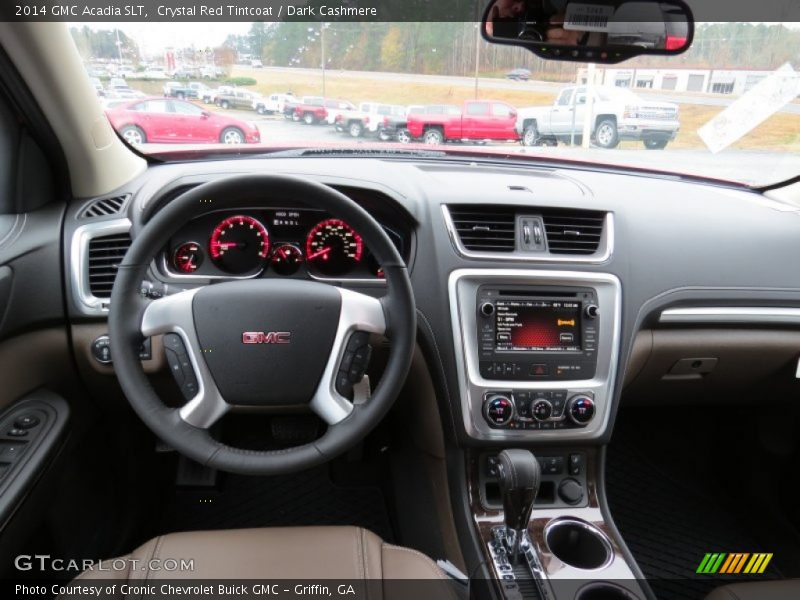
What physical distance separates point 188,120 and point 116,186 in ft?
1.10

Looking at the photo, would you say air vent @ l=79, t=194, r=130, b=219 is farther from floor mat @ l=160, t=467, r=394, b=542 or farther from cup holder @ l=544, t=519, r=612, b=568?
cup holder @ l=544, t=519, r=612, b=568

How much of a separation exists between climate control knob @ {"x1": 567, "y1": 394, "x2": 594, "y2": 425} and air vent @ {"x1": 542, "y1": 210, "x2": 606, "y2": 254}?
19.3 inches

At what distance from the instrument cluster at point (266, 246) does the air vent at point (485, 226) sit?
1.02 feet

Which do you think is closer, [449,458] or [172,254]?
[172,254]

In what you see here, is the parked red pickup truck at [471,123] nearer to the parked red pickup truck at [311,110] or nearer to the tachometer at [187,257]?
the parked red pickup truck at [311,110]

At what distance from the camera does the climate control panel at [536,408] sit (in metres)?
1.99

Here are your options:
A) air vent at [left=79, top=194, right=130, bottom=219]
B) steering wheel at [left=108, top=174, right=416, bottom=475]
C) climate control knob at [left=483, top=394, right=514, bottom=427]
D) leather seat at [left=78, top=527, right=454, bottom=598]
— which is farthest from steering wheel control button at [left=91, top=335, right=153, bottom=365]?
climate control knob at [left=483, top=394, right=514, bottom=427]

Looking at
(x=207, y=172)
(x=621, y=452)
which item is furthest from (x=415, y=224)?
(x=621, y=452)

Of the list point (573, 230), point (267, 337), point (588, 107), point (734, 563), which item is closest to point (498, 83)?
point (588, 107)

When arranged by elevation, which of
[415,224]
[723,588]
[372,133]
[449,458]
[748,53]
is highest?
[748,53]

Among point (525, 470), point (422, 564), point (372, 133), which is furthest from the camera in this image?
point (372, 133)

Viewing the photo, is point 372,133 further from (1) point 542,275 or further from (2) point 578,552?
(2) point 578,552

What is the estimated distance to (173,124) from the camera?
7.03ft

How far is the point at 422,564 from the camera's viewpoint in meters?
1.49
